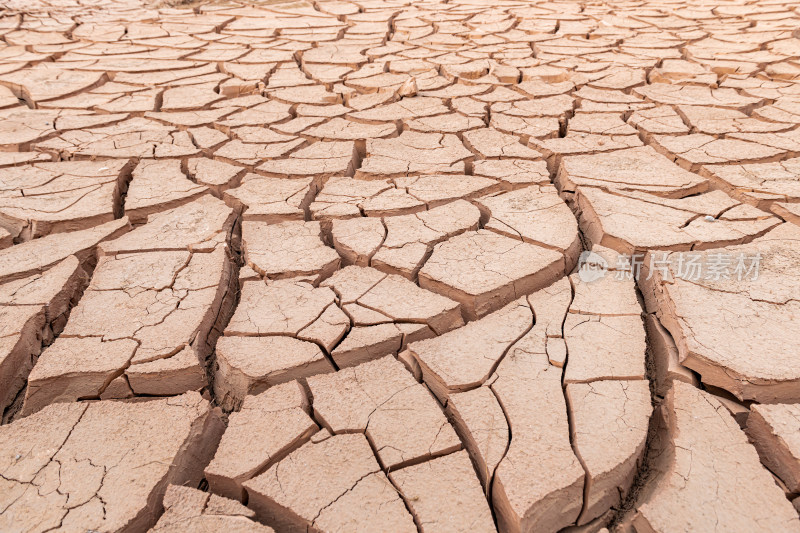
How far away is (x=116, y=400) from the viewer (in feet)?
4.85

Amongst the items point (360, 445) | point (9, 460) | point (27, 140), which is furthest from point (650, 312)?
point (27, 140)

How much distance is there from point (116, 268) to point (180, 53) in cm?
337

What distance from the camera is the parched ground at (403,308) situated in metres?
1.21

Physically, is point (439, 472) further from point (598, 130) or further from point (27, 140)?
point (27, 140)
